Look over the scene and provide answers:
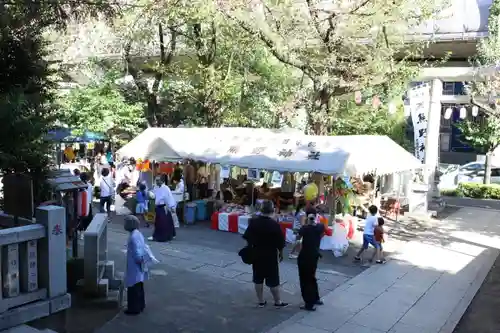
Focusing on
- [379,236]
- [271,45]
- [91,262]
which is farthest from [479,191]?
[91,262]

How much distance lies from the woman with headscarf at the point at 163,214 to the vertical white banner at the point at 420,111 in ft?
31.9

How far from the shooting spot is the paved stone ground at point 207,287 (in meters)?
7.05

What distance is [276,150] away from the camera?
13.4 meters

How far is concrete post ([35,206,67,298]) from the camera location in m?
5.03

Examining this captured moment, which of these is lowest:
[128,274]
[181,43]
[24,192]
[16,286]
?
[128,274]

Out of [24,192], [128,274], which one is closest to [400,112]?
[128,274]

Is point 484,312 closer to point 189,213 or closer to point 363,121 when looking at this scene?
point 189,213

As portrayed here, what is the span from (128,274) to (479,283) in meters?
6.69

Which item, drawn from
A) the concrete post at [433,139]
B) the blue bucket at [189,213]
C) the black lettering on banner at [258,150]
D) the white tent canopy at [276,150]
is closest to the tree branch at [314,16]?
the white tent canopy at [276,150]

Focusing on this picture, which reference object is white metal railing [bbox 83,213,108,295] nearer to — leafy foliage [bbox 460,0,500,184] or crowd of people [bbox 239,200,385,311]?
crowd of people [bbox 239,200,385,311]

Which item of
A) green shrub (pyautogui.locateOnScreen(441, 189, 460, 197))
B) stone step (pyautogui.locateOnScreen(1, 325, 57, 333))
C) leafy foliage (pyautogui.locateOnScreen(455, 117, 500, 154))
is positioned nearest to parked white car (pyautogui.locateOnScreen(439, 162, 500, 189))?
leafy foliage (pyautogui.locateOnScreen(455, 117, 500, 154))

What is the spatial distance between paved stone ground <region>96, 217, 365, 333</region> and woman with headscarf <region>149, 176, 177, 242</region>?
27 cm

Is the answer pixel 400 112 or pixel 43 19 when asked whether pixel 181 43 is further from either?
pixel 43 19

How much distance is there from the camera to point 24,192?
5133mm
